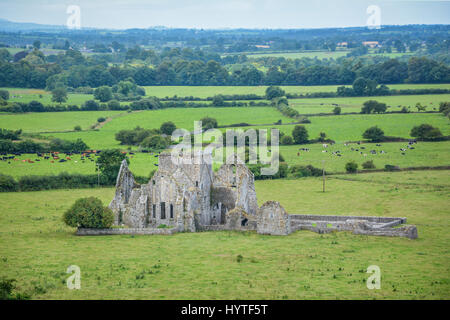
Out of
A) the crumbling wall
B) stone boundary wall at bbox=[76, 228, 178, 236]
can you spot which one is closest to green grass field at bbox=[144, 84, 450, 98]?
stone boundary wall at bbox=[76, 228, 178, 236]

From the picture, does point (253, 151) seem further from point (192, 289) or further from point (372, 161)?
point (192, 289)

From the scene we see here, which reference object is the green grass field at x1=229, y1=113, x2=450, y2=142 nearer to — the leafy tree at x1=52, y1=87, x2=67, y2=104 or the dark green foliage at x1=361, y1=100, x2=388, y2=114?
the dark green foliage at x1=361, y1=100, x2=388, y2=114

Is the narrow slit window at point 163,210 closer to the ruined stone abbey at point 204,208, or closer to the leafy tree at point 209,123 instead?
the ruined stone abbey at point 204,208

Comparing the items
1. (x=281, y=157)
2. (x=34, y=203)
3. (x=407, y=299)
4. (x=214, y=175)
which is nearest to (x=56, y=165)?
(x=34, y=203)

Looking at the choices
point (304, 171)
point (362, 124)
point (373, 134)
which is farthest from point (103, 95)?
point (304, 171)

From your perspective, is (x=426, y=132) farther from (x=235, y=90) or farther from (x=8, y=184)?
(x=235, y=90)

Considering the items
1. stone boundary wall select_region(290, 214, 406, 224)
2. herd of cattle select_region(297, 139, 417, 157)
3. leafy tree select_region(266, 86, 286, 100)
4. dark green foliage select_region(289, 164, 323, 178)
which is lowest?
dark green foliage select_region(289, 164, 323, 178)
